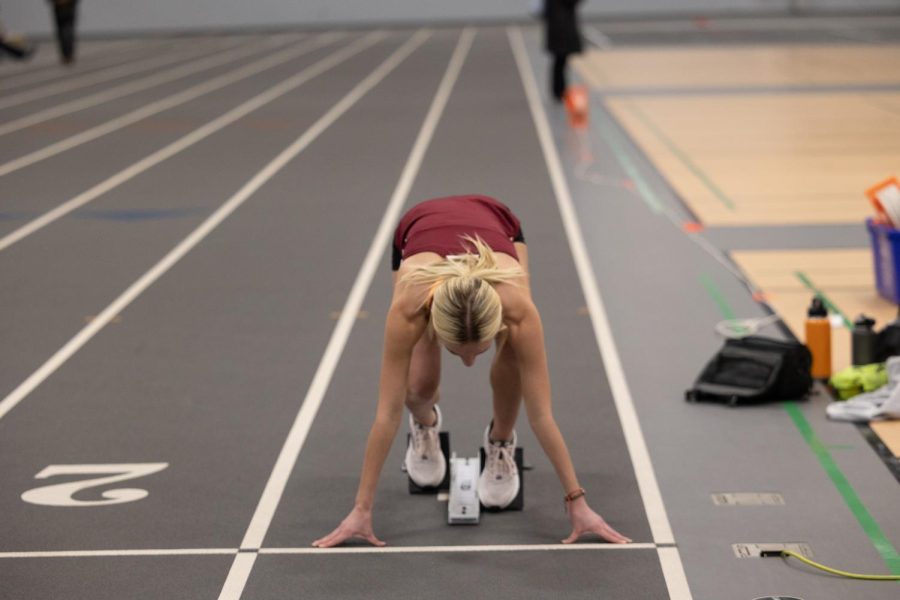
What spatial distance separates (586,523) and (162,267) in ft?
17.2

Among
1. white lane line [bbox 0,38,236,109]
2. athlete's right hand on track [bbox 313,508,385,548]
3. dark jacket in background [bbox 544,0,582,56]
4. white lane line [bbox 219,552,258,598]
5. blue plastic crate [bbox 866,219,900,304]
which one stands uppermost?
white lane line [bbox 0,38,236,109]

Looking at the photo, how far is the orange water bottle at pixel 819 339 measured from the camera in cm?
634

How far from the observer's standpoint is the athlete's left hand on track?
4577 mm

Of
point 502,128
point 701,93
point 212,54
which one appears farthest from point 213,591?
point 212,54

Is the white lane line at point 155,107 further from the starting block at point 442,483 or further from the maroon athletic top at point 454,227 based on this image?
the maroon athletic top at point 454,227

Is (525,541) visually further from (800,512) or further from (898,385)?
(898,385)

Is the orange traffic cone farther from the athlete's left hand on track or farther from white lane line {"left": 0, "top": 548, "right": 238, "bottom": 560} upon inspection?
white lane line {"left": 0, "top": 548, "right": 238, "bottom": 560}

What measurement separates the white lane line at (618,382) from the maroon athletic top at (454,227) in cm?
115

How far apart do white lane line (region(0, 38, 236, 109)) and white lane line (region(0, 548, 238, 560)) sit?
15986 millimetres

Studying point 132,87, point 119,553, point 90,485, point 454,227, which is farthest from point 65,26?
point 454,227

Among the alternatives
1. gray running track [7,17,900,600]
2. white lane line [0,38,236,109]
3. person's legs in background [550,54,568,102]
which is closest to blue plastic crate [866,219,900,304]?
gray running track [7,17,900,600]

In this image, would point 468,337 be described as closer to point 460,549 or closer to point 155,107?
point 460,549

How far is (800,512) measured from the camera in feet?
16.2

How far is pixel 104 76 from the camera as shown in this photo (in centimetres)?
2420
